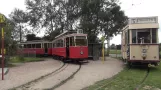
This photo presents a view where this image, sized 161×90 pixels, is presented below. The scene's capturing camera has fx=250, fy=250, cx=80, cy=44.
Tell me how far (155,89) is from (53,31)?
125ft

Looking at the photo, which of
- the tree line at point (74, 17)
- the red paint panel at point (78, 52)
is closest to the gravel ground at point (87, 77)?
the red paint panel at point (78, 52)

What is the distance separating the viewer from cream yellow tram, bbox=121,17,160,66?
55.5ft

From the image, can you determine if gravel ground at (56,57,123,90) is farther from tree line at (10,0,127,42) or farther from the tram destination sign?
tree line at (10,0,127,42)

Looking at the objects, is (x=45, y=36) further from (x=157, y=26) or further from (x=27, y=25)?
(x=157, y=26)

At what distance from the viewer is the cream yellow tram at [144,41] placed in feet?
55.5

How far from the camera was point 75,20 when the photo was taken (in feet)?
156

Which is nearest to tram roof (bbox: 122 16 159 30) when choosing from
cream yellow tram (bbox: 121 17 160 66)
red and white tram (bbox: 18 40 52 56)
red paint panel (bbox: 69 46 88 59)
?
cream yellow tram (bbox: 121 17 160 66)

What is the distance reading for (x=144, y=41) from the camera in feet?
56.2

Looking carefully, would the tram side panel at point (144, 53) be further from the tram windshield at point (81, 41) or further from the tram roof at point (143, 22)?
the tram windshield at point (81, 41)

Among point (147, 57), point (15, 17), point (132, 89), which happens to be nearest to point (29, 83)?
point (132, 89)

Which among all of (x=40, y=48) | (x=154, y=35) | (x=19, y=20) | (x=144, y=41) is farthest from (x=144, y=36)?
(x=19, y=20)

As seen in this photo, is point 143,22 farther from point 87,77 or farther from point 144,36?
point 87,77

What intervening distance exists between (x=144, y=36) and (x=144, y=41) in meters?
0.37

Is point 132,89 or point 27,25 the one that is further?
point 27,25
